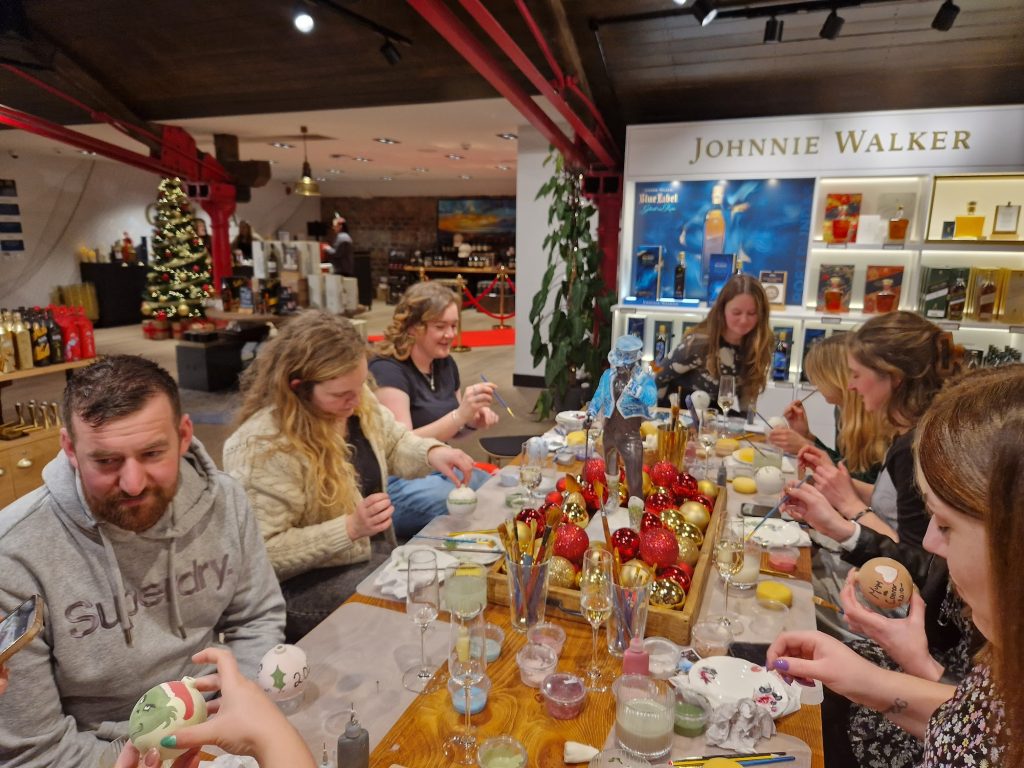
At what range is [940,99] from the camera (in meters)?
4.79

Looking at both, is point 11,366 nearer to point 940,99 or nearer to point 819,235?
point 819,235

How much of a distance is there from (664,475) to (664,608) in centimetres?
67

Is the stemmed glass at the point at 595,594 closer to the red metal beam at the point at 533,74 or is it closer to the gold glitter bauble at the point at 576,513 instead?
the gold glitter bauble at the point at 576,513

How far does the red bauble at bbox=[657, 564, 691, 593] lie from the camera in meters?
1.44

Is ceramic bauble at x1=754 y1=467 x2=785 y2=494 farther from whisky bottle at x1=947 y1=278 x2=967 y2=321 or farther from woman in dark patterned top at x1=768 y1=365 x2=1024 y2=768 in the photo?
whisky bottle at x1=947 y1=278 x2=967 y2=321

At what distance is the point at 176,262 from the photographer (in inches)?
353

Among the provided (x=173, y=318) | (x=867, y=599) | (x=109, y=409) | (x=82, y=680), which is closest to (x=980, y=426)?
(x=867, y=599)

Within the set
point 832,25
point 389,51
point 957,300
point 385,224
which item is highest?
point 389,51

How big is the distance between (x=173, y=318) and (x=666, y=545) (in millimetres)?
9478

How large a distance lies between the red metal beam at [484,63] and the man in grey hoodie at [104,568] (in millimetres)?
2388

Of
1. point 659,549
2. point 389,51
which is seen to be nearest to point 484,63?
point 389,51

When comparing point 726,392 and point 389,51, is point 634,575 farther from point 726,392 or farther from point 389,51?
point 389,51

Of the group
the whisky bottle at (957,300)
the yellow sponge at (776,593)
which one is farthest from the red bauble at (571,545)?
the whisky bottle at (957,300)

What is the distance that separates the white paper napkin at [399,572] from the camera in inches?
60.1
